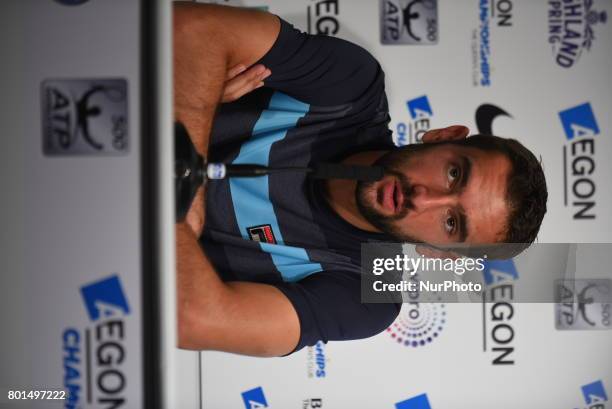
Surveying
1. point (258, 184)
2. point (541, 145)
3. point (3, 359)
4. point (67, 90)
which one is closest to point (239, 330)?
point (258, 184)

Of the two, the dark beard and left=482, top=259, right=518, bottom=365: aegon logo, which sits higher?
the dark beard

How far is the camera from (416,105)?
142cm

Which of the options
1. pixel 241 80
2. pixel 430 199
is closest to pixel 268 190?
pixel 241 80

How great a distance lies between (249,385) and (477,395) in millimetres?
582

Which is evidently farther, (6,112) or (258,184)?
(258,184)

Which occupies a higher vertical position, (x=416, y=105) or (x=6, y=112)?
(x=416, y=105)

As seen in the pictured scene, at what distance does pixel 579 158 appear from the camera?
4.62 feet

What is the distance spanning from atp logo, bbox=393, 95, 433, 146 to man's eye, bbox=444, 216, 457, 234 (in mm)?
301

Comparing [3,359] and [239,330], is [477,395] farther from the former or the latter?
[3,359]

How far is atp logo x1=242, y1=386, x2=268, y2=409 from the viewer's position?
1403 millimetres

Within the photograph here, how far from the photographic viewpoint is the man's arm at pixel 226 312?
842 millimetres

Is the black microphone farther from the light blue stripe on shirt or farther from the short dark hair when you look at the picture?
the short dark hair

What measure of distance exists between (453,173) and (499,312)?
445 millimetres

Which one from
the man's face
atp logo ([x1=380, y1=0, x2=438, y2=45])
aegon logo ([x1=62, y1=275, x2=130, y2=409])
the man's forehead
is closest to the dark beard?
the man's face
